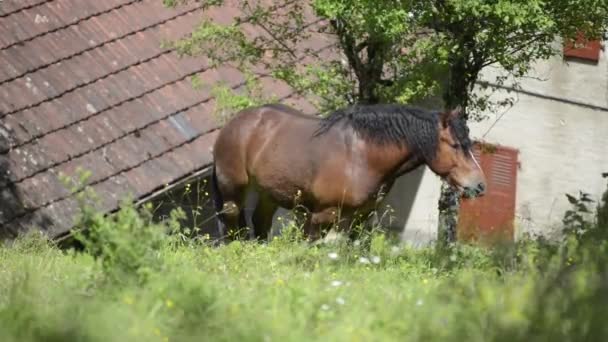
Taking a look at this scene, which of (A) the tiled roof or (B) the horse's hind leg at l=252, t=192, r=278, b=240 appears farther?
(A) the tiled roof

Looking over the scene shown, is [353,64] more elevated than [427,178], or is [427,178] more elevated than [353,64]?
[353,64]

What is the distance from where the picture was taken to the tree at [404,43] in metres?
13.3

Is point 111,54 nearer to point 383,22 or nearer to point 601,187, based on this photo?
point 383,22

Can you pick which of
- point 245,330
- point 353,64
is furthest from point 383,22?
point 245,330

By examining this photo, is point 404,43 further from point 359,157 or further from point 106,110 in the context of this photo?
point 106,110

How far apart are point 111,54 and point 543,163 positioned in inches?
275

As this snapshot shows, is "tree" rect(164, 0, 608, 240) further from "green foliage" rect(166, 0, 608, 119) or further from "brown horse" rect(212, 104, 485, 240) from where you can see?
"brown horse" rect(212, 104, 485, 240)

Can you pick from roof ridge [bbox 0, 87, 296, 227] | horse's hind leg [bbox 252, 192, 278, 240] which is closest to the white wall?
roof ridge [bbox 0, 87, 296, 227]

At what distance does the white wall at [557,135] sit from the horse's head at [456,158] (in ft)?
25.0

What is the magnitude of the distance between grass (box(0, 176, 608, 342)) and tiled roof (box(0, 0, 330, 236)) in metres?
4.82

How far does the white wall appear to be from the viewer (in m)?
20.5

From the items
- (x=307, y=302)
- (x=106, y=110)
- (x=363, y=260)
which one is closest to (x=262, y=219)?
(x=106, y=110)

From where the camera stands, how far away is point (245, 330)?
7.04 m

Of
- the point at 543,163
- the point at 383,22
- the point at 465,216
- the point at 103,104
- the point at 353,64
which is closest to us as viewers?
the point at 383,22
